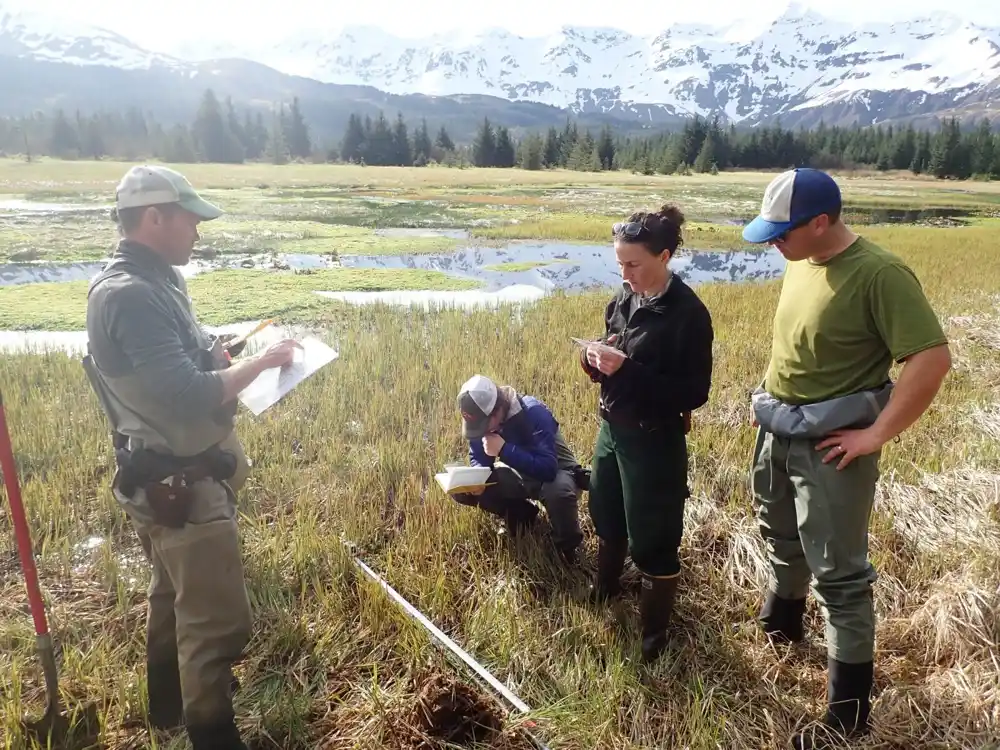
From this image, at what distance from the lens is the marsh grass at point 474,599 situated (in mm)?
2504

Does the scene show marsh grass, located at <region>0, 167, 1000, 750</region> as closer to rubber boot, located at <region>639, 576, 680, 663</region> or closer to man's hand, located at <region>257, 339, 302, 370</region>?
rubber boot, located at <region>639, 576, 680, 663</region>

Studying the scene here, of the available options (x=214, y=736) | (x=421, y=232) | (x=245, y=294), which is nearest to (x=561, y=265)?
(x=421, y=232)

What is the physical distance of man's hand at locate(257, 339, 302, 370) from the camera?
2363 millimetres

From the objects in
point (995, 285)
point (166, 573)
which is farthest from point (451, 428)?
point (995, 285)

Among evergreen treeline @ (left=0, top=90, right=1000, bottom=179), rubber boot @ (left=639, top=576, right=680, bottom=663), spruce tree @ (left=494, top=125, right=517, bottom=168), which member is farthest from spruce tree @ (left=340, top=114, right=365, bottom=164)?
rubber boot @ (left=639, top=576, right=680, bottom=663)

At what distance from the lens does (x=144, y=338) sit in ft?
6.72

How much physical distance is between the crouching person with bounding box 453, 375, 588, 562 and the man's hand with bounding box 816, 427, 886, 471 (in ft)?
4.92

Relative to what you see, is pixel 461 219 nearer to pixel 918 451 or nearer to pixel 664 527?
pixel 918 451

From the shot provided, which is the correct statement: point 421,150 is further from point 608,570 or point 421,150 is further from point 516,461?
point 608,570

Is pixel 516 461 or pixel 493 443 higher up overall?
pixel 493 443

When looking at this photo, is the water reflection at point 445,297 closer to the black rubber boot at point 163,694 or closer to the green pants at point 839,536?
the black rubber boot at point 163,694

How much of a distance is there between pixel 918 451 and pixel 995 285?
9.61m

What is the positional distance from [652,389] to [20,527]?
8.02 feet

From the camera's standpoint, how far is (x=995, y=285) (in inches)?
460
